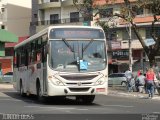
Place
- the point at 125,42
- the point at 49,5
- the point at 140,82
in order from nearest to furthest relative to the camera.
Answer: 1. the point at 140,82
2. the point at 125,42
3. the point at 49,5

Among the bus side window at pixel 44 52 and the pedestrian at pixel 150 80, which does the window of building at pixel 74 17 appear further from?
the bus side window at pixel 44 52

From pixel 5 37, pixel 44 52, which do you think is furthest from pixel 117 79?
pixel 44 52

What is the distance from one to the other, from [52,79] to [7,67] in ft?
175

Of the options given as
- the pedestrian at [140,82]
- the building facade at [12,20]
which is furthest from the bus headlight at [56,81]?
the building facade at [12,20]

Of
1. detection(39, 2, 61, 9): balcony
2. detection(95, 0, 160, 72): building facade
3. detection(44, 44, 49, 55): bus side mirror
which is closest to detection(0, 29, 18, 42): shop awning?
detection(95, 0, 160, 72): building facade

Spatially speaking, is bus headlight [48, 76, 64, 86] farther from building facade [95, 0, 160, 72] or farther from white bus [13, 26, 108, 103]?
building facade [95, 0, 160, 72]

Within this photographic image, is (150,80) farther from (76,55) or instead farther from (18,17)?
(18,17)

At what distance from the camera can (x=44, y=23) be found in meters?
69.6

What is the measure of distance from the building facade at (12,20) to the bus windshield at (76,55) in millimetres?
51722

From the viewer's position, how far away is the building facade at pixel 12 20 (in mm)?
73062

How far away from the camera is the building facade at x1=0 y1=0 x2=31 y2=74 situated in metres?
73.1

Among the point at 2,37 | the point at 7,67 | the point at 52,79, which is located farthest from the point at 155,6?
the point at 7,67

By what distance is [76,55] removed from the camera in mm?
20859

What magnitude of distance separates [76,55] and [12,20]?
54.7 meters
